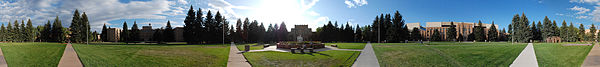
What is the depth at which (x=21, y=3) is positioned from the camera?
10.1 metres

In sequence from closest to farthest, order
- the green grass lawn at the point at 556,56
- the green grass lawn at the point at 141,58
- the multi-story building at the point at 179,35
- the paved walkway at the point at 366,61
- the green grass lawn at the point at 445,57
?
the paved walkway at the point at 366,61
the green grass lawn at the point at 141,58
the green grass lawn at the point at 445,57
the green grass lawn at the point at 556,56
the multi-story building at the point at 179,35

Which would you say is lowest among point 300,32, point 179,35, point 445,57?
point 445,57

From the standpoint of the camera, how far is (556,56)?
1006cm

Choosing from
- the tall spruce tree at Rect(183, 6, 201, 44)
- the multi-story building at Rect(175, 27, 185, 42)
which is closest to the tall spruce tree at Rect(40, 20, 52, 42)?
the multi-story building at Rect(175, 27, 185, 42)

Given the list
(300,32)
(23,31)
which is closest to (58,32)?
(23,31)

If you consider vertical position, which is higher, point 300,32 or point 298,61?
point 300,32

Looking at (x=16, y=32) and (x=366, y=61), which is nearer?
(x=366, y=61)

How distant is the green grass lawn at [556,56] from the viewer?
26.8 ft

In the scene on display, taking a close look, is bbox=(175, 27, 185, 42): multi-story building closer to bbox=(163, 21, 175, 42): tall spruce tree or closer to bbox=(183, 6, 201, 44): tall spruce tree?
bbox=(163, 21, 175, 42): tall spruce tree

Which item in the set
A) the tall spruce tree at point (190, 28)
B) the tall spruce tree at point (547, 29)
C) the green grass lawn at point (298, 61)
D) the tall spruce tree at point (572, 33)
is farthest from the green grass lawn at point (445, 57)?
the tall spruce tree at point (190, 28)

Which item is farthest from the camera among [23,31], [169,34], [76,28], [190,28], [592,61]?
[23,31]

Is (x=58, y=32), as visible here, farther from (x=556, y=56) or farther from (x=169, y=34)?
(x=556, y=56)

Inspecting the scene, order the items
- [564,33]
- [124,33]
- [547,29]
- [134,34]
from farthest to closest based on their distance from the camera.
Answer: [564,33] → [134,34] → [547,29] → [124,33]

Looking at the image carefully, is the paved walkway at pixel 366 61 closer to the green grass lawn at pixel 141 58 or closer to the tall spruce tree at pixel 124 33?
the green grass lawn at pixel 141 58
